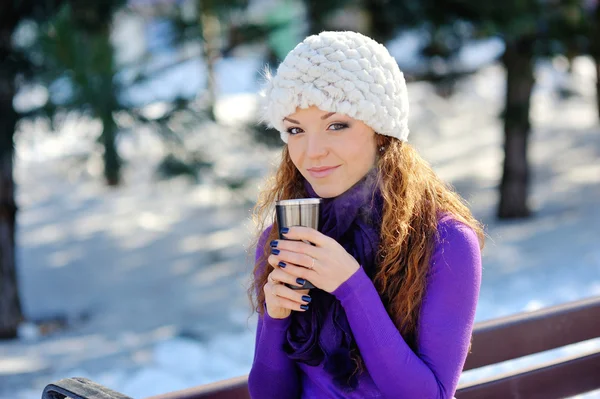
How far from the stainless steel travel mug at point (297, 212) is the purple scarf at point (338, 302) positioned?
15cm

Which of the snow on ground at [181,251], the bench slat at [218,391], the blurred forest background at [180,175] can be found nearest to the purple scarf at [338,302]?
the bench slat at [218,391]

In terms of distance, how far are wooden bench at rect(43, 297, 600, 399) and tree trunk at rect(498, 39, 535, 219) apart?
18.4 feet

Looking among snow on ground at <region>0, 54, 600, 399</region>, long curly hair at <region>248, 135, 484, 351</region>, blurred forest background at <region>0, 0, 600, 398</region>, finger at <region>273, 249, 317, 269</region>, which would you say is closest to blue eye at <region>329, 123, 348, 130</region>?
long curly hair at <region>248, 135, 484, 351</region>

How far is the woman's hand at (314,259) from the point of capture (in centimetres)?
156

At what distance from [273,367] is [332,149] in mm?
549

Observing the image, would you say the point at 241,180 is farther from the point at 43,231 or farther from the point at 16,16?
the point at 43,231

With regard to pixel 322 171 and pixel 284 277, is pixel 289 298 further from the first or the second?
pixel 322 171

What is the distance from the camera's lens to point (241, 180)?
620 cm

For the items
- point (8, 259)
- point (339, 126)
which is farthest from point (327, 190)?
point (8, 259)

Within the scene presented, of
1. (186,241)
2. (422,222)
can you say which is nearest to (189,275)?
(186,241)

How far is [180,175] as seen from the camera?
570 cm

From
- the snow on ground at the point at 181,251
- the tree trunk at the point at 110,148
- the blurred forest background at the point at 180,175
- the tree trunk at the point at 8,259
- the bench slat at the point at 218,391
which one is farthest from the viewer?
the tree trunk at the point at 8,259

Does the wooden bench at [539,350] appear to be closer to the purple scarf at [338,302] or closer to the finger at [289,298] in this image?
the purple scarf at [338,302]

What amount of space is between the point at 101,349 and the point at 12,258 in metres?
1.39
